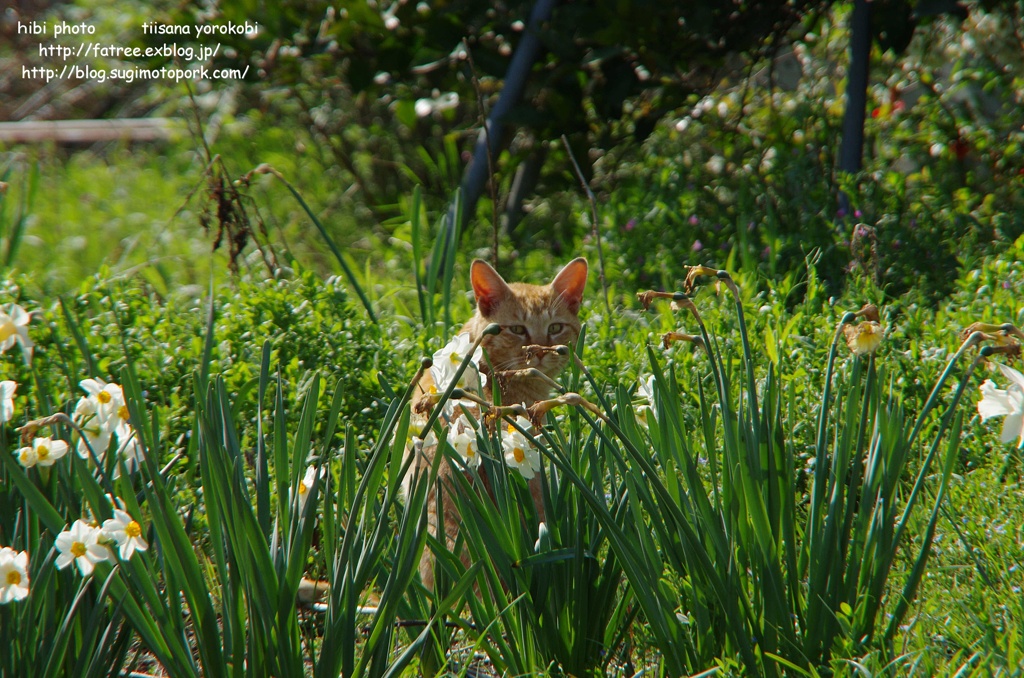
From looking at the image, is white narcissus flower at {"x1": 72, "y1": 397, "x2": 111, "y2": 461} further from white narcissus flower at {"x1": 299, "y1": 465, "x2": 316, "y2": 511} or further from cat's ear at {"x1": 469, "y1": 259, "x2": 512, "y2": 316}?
cat's ear at {"x1": 469, "y1": 259, "x2": 512, "y2": 316}

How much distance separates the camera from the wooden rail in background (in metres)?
7.88

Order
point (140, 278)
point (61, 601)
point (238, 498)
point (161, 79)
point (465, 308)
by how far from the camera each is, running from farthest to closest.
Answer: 1. point (161, 79)
2. point (140, 278)
3. point (465, 308)
4. point (61, 601)
5. point (238, 498)

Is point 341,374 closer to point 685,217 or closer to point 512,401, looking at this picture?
point 512,401

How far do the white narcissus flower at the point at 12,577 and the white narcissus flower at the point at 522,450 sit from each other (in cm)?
72

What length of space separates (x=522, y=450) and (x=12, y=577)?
0.75 m

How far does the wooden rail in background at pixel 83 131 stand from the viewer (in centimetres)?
788

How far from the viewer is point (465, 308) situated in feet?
12.0

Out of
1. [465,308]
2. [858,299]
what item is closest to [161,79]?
[465,308]

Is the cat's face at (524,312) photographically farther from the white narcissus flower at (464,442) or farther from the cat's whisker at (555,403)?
the cat's whisker at (555,403)

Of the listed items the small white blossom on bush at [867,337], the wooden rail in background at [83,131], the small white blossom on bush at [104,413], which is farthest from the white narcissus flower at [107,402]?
the wooden rail in background at [83,131]

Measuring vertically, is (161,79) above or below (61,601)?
above

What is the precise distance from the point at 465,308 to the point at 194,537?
170 centimetres

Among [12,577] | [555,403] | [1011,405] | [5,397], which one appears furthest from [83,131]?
[1011,405]

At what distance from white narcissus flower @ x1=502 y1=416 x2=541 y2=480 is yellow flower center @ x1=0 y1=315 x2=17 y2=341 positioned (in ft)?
2.65
